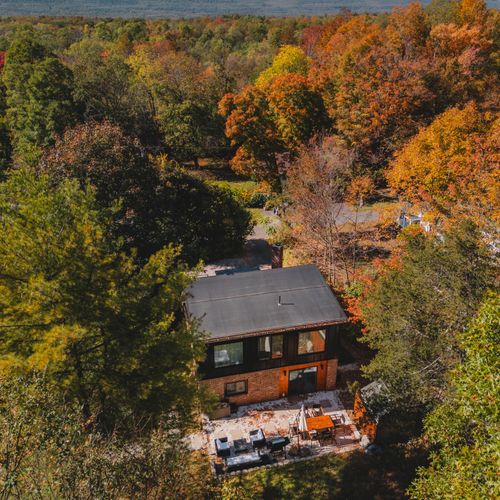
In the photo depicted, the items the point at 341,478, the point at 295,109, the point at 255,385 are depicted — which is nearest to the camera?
the point at 341,478

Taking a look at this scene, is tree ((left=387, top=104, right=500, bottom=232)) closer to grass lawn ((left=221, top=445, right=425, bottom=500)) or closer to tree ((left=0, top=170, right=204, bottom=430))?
grass lawn ((left=221, top=445, right=425, bottom=500))

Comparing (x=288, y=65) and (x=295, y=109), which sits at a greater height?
(x=288, y=65)

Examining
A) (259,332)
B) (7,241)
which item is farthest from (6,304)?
(259,332)

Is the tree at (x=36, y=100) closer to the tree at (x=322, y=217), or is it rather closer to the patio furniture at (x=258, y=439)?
the tree at (x=322, y=217)

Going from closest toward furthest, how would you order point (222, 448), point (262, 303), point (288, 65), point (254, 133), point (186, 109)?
point (222, 448)
point (262, 303)
point (254, 133)
point (186, 109)
point (288, 65)

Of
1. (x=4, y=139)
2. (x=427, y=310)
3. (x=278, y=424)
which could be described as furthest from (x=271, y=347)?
(x=4, y=139)

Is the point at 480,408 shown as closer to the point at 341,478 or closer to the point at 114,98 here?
the point at 341,478

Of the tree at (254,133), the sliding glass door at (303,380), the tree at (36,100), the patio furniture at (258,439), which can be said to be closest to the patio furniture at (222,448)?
the patio furniture at (258,439)
